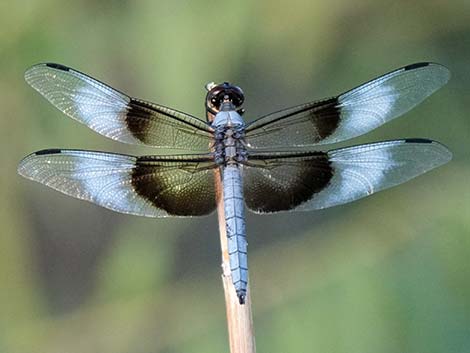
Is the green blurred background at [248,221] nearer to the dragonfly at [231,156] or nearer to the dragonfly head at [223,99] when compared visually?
the dragonfly at [231,156]

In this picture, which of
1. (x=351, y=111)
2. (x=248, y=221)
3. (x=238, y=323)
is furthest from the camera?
(x=248, y=221)

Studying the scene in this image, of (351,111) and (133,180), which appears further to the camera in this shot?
(351,111)

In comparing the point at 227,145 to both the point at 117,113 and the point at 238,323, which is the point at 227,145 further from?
the point at 238,323

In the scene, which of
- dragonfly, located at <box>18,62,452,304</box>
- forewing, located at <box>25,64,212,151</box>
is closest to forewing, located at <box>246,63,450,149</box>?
dragonfly, located at <box>18,62,452,304</box>

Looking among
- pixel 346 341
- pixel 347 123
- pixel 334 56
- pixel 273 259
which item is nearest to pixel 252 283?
pixel 273 259

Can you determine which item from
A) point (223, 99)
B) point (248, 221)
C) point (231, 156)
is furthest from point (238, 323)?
point (248, 221)

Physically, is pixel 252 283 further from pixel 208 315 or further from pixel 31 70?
pixel 31 70

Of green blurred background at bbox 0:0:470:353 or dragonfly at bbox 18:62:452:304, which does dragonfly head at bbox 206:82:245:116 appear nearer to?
dragonfly at bbox 18:62:452:304
